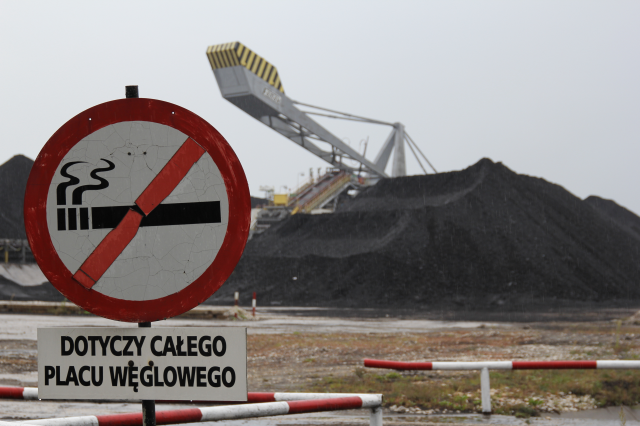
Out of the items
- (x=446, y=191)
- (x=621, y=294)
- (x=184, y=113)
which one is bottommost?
(x=621, y=294)

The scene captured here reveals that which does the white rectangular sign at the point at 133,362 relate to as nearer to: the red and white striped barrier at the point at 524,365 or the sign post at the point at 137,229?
the sign post at the point at 137,229

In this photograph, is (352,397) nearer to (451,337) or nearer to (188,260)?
(188,260)

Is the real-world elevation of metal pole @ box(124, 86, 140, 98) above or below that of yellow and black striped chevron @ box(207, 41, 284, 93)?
below

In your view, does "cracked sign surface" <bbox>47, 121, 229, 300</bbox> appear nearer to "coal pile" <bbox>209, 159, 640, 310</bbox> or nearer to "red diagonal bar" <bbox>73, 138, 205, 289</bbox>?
"red diagonal bar" <bbox>73, 138, 205, 289</bbox>

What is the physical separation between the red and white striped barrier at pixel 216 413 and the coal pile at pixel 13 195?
2179 inches

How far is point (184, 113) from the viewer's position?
81.4 inches

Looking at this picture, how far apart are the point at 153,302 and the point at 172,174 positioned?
0.37 m

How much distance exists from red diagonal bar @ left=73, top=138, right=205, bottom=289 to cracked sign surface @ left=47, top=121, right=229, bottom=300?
1 centimetres

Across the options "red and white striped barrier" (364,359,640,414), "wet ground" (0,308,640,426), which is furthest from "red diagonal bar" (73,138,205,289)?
"red and white striped barrier" (364,359,640,414)

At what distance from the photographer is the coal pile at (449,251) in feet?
120

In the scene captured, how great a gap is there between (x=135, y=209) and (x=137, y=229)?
0.06 metres

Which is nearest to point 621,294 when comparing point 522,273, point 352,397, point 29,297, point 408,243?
point 522,273

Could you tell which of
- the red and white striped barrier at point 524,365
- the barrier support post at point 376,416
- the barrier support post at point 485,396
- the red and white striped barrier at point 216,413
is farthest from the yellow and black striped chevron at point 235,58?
the red and white striped barrier at point 216,413

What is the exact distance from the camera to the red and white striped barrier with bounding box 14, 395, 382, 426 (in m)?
2.57
